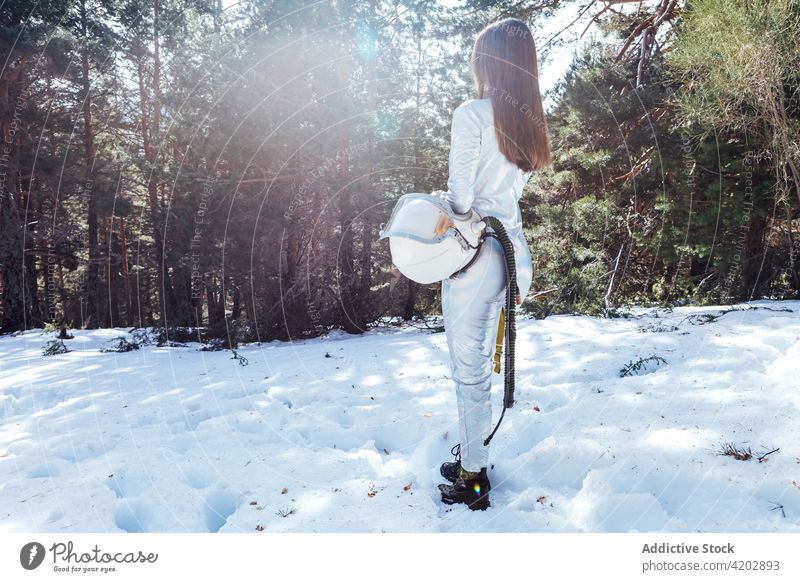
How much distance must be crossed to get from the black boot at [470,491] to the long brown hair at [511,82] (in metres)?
1.61

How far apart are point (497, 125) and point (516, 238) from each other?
56 cm

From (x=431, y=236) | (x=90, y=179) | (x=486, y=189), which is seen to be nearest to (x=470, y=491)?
(x=431, y=236)

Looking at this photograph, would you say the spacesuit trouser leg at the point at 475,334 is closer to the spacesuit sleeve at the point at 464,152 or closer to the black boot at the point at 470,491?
the black boot at the point at 470,491

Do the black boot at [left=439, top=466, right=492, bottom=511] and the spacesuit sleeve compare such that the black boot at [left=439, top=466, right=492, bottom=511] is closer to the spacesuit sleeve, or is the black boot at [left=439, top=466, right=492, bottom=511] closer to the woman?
the woman

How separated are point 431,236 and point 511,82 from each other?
2.78ft

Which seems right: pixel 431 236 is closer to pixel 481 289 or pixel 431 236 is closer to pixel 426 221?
pixel 426 221

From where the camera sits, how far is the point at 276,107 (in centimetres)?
846

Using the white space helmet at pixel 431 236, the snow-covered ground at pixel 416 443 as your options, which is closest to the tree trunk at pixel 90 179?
the snow-covered ground at pixel 416 443

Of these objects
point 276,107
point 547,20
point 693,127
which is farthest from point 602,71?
point 276,107

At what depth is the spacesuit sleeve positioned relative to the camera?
2035mm

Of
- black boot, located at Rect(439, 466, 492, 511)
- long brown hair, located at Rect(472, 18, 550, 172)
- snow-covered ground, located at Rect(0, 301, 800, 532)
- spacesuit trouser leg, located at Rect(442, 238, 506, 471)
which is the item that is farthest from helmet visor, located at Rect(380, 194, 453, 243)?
snow-covered ground, located at Rect(0, 301, 800, 532)

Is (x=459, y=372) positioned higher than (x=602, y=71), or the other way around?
(x=602, y=71)
